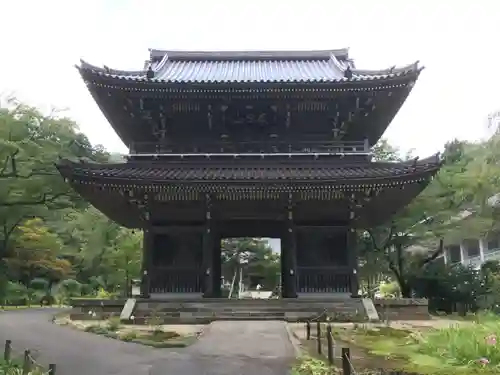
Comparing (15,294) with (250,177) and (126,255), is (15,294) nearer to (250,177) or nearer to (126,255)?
(126,255)

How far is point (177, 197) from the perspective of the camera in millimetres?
19125

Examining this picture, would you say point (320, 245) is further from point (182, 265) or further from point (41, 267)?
point (41, 267)

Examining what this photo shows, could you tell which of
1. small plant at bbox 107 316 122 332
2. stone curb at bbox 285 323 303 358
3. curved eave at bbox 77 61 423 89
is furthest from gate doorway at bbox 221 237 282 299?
stone curb at bbox 285 323 303 358

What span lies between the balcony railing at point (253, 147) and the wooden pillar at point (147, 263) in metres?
3.56

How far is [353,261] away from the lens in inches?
776

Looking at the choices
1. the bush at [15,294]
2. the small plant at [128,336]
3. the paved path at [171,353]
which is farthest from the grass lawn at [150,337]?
the bush at [15,294]

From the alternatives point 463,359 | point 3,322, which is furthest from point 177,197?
point 463,359

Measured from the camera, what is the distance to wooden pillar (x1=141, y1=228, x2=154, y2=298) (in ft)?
63.8

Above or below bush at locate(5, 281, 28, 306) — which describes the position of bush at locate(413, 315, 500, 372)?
below

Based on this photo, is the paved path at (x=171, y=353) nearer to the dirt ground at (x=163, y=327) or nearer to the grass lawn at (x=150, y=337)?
the grass lawn at (x=150, y=337)

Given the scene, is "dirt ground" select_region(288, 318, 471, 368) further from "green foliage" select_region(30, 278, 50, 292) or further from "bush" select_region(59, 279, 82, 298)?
"green foliage" select_region(30, 278, 50, 292)

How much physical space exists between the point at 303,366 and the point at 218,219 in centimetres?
1206

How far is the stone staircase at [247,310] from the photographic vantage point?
1716cm

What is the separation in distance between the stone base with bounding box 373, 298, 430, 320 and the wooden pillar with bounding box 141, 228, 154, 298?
29.6 feet
